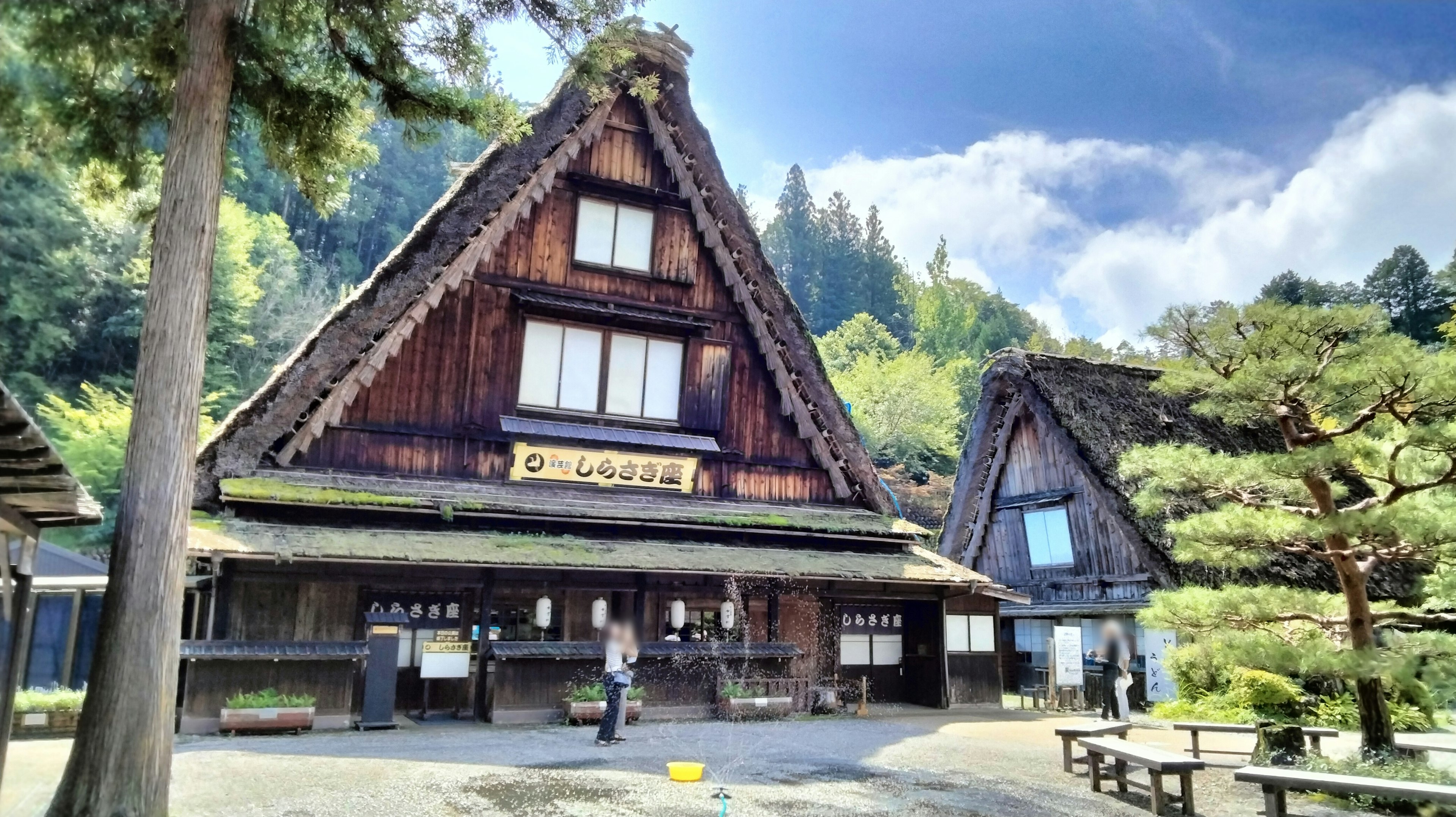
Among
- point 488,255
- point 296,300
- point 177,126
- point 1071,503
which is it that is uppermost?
point 296,300

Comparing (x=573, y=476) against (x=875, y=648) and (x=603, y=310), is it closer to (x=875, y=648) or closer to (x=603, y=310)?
(x=603, y=310)

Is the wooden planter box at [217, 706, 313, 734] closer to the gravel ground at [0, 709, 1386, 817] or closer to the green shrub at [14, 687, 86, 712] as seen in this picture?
the gravel ground at [0, 709, 1386, 817]

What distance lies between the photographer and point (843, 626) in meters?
16.3

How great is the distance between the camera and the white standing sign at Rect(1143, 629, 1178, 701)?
17484 mm

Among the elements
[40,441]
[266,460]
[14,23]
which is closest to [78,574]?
[266,460]

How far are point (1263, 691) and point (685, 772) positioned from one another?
1079 centimetres

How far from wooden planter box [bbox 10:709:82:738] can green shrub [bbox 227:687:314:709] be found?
69.6 inches

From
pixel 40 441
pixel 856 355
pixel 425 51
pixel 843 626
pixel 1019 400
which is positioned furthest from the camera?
pixel 856 355

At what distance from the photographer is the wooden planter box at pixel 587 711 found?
12.7 meters

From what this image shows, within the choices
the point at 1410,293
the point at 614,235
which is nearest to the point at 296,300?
the point at 614,235

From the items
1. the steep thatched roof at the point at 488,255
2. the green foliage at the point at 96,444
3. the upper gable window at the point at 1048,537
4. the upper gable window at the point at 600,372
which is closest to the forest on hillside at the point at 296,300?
the green foliage at the point at 96,444

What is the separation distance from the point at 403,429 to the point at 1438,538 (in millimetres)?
12973

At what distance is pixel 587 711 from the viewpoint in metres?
12.8

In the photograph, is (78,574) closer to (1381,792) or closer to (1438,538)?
(1381,792)
